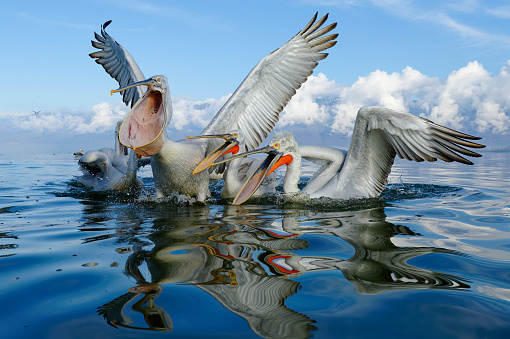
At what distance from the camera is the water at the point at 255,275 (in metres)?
2.08

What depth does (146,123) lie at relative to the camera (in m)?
5.12

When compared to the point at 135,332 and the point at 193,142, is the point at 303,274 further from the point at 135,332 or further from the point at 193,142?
the point at 193,142

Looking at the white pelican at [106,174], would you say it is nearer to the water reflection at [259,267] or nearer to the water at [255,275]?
the water at [255,275]

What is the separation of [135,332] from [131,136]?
3227 millimetres

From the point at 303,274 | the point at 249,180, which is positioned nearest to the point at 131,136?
the point at 249,180

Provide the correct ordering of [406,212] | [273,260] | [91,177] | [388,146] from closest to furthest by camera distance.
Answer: [273,260], [406,212], [388,146], [91,177]

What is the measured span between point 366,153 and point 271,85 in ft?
7.86

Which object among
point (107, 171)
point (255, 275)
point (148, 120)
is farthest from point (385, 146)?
point (107, 171)

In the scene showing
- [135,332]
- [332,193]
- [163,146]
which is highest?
[163,146]

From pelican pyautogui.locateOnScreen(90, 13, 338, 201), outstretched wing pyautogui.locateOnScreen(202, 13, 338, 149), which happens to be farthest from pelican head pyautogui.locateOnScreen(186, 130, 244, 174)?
outstretched wing pyautogui.locateOnScreen(202, 13, 338, 149)

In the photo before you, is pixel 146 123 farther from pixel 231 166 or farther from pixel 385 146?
pixel 385 146

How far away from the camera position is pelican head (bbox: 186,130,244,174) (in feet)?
20.0

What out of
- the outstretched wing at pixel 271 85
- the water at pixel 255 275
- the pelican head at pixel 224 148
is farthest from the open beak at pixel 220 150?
the water at pixel 255 275

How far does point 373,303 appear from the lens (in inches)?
90.4
